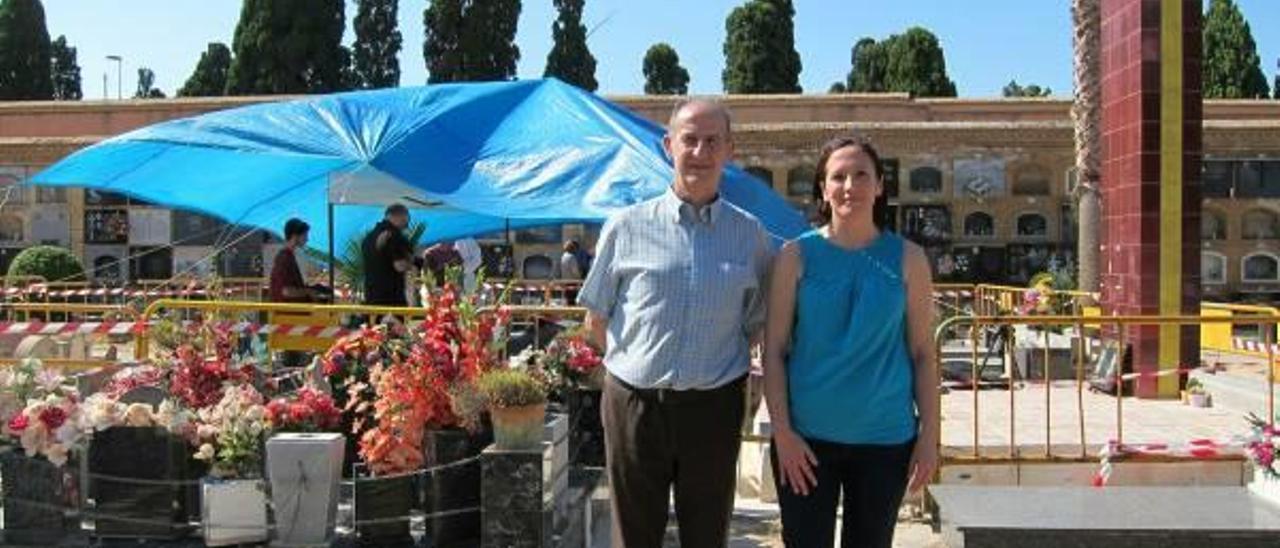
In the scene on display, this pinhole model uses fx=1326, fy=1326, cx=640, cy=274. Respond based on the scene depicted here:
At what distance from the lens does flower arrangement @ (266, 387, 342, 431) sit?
16.8 feet

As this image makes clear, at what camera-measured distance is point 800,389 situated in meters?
3.39

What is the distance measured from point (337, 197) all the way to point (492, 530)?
533 centimetres

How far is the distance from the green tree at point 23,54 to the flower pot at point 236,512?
157ft

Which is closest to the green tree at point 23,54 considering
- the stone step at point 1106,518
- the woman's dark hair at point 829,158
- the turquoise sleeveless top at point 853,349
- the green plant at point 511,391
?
the green plant at point 511,391

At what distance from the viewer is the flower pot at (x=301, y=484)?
487cm

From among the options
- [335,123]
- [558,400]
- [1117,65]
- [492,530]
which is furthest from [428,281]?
[1117,65]

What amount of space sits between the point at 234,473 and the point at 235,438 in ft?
0.47

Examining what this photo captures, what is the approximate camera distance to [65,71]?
241 feet

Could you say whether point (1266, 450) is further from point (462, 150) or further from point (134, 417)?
point (462, 150)

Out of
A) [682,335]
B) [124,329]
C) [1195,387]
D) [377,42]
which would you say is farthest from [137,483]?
[377,42]

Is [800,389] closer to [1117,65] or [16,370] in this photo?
[16,370]

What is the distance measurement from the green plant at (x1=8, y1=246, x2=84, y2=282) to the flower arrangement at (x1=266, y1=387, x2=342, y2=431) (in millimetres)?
18798

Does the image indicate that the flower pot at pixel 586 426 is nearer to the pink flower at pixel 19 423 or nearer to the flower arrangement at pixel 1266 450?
the pink flower at pixel 19 423

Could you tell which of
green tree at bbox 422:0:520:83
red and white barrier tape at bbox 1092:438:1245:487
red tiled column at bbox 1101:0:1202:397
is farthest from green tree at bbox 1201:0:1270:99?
red and white barrier tape at bbox 1092:438:1245:487
